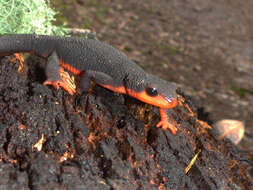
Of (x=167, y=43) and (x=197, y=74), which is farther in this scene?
(x=167, y=43)

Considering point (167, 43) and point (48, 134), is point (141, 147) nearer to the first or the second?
point (48, 134)

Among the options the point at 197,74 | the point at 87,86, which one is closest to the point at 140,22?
the point at 197,74

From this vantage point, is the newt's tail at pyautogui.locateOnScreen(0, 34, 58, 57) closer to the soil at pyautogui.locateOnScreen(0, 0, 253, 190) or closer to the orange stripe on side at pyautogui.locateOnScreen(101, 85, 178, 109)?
the soil at pyautogui.locateOnScreen(0, 0, 253, 190)

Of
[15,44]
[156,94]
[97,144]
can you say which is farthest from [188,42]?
[97,144]

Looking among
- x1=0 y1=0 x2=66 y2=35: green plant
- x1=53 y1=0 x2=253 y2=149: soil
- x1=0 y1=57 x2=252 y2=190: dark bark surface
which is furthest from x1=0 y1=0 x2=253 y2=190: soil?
x1=53 y1=0 x2=253 y2=149: soil

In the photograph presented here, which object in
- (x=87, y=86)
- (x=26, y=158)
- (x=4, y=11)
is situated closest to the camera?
(x=26, y=158)

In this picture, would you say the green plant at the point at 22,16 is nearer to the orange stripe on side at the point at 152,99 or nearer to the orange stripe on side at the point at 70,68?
the orange stripe on side at the point at 70,68
